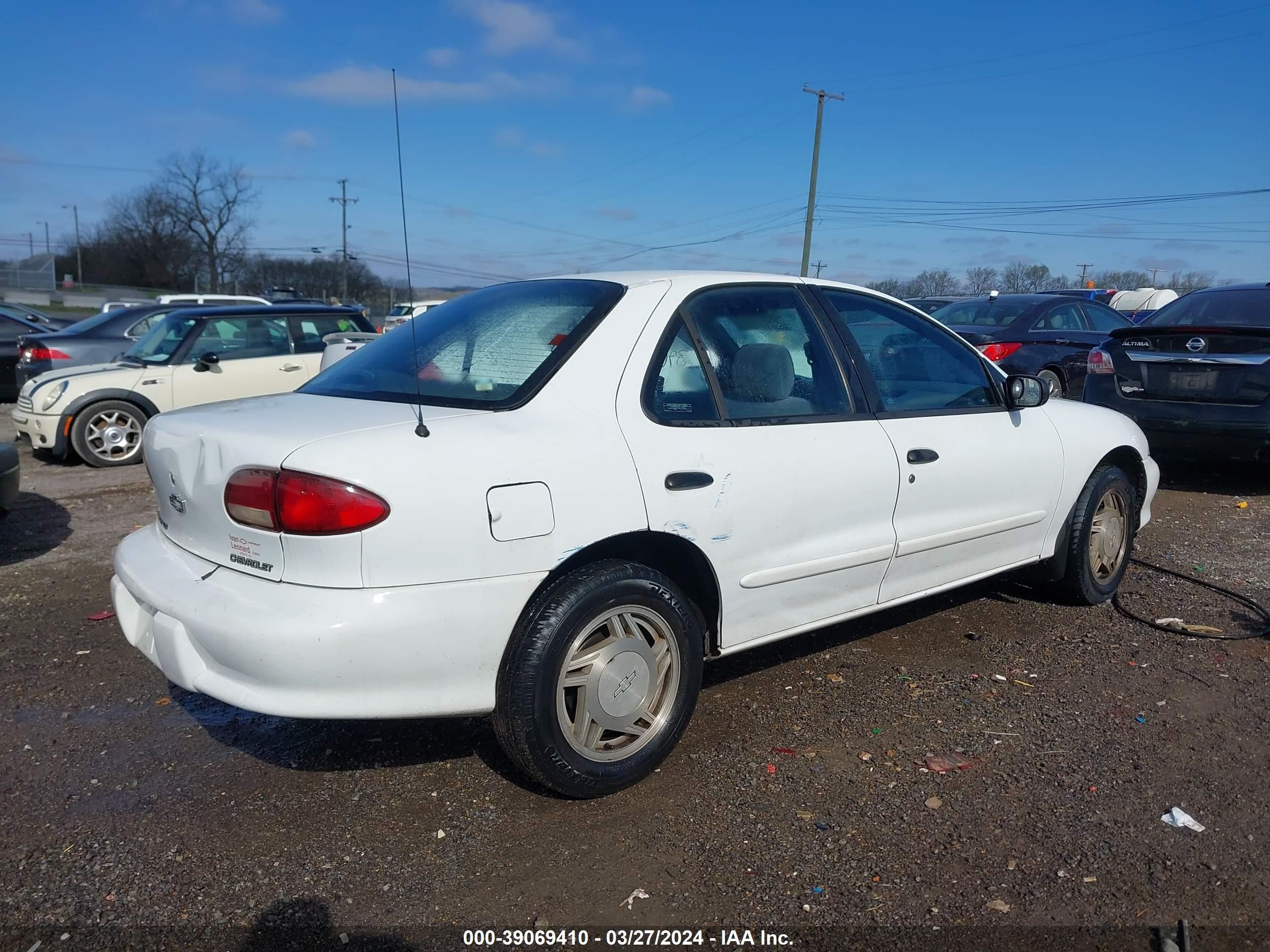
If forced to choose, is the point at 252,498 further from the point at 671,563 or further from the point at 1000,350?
the point at 1000,350

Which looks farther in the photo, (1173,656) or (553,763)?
(1173,656)

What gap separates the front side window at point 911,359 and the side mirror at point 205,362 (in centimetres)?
723

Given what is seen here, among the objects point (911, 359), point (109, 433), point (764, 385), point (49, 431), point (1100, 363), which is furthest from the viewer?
point (109, 433)

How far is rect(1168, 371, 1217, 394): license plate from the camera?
7141mm

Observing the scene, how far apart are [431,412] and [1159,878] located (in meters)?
2.43

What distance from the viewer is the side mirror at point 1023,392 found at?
4.27 m

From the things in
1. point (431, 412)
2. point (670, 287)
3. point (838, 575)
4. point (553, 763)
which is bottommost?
point (553, 763)

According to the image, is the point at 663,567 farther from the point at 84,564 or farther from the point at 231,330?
the point at 231,330

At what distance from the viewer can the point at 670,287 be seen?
133 inches

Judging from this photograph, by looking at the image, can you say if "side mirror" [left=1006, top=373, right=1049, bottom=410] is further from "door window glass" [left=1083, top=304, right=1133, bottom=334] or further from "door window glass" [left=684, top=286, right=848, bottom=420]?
"door window glass" [left=1083, top=304, right=1133, bottom=334]

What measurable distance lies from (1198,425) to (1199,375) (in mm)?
374

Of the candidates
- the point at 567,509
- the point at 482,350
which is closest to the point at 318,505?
the point at 567,509

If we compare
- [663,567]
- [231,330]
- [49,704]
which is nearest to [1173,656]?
[663,567]

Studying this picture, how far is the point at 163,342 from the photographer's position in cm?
963
